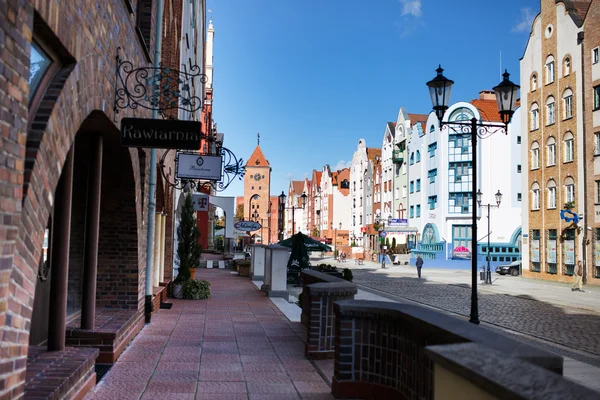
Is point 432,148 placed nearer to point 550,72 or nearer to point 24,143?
point 550,72

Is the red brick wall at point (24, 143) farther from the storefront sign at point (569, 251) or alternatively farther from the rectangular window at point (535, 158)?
the rectangular window at point (535, 158)

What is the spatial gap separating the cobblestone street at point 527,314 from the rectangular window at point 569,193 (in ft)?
35.7

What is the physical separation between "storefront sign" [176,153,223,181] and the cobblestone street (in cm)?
786

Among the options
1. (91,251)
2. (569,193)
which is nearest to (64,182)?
(91,251)

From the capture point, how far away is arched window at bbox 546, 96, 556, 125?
116ft

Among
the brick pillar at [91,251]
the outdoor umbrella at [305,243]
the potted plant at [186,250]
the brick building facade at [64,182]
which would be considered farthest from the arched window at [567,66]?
the brick pillar at [91,251]

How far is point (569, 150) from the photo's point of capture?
110 ft

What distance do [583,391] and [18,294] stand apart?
10.5 feet

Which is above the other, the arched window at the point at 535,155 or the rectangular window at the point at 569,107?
the rectangular window at the point at 569,107

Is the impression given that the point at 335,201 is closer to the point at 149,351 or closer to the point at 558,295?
the point at 558,295

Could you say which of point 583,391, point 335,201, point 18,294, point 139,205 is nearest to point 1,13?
point 18,294

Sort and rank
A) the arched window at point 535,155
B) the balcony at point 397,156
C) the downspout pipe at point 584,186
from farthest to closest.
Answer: the balcony at point 397,156 → the arched window at point 535,155 → the downspout pipe at point 584,186

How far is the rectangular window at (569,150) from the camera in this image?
109ft

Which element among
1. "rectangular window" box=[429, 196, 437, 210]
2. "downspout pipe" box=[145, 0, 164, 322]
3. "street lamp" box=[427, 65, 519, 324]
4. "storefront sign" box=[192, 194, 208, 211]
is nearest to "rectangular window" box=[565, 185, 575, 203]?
"storefront sign" box=[192, 194, 208, 211]
